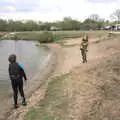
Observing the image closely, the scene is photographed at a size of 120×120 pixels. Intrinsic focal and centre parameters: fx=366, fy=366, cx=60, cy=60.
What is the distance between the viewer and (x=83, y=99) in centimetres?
1274

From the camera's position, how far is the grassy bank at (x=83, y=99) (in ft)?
36.2

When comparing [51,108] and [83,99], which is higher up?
[83,99]

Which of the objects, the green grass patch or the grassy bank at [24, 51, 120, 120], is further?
the green grass patch

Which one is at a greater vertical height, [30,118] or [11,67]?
[11,67]

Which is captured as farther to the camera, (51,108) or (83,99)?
(83,99)

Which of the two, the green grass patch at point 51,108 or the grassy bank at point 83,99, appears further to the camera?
the green grass patch at point 51,108

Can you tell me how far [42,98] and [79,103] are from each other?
239 centimetres

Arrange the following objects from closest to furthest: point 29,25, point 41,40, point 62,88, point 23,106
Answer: point 23,106 < point 62,88 < point 41,40 < point 29,25

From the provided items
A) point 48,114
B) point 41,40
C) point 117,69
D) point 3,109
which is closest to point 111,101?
point 48,114

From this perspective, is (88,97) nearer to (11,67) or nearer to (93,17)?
(11,67)

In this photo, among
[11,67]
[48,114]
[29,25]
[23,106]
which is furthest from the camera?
[29,25]

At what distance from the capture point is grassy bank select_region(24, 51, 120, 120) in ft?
36.2

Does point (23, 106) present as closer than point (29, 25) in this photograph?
Yes

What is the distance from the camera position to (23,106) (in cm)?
1376
